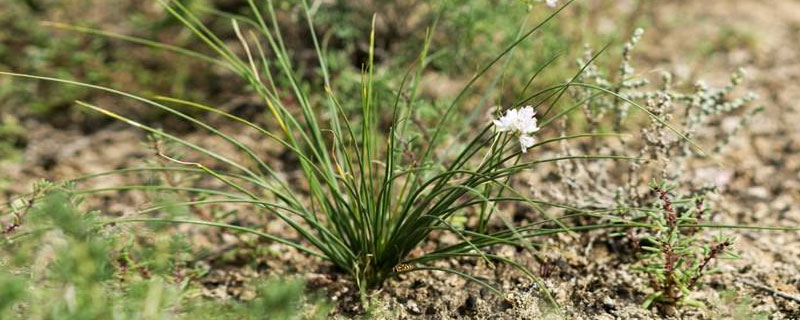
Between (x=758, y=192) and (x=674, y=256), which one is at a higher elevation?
(x=758, y=192)

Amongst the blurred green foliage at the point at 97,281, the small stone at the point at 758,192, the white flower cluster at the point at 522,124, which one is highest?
the small stone at the point at 758,192

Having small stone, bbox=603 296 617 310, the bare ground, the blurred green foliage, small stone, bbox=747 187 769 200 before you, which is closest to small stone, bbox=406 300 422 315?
the bare ground

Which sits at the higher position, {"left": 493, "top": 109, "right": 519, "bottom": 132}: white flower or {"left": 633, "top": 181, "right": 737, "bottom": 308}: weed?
{"left": 493, "top": 109, "right": 519, "bottom": 132}: white flower

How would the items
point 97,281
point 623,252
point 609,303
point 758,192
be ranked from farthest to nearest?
point 758,192, point 623,252, point 609,303, point 97,281

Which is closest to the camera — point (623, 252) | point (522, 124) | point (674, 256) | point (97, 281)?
point (97, 281)

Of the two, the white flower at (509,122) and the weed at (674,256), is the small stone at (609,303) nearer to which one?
the weed at (674,256)

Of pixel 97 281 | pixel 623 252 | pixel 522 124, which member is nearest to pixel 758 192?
pixel 623 252

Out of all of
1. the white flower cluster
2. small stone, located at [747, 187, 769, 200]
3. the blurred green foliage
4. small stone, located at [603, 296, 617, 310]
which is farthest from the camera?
small stone, located at [747, 187, 769, 200]

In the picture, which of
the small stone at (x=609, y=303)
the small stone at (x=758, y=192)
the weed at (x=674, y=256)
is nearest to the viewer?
the weed at (x=674, y=256)

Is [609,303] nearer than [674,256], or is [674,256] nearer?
[674,256]

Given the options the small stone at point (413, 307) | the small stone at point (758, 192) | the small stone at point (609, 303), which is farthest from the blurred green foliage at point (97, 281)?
the small stone at point (758, 192)

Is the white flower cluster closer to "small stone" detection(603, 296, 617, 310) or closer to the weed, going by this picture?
the weed

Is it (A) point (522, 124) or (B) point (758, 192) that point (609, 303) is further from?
(B) point (758, 192)
